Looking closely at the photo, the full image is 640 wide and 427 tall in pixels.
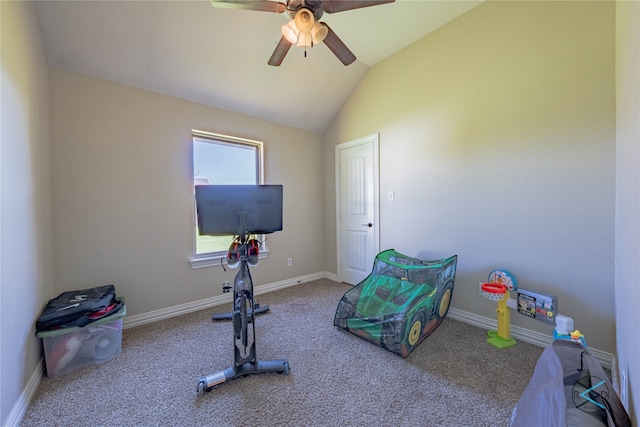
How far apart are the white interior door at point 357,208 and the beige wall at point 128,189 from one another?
5.02ft

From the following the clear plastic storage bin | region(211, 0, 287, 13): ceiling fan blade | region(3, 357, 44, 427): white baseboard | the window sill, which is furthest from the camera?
the window sill

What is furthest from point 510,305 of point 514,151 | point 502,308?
point 514,151

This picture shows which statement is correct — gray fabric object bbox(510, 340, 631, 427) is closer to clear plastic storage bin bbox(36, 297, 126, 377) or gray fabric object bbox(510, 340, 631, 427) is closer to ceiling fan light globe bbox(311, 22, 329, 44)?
ceiling fan light globe bbox(311, 22, 329, 44)

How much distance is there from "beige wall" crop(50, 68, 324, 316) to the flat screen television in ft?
4.33

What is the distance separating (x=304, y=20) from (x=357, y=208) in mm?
2351

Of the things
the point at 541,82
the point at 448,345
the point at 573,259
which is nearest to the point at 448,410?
the point at 448,345

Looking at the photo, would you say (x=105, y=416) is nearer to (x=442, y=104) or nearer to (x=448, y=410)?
(x=448, y=410)

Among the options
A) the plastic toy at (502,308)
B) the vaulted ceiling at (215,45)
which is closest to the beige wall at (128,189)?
the vaulted ceiling at (215,45)

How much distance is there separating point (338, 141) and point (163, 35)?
92.8 inches

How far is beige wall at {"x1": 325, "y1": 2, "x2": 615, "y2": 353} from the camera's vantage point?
69.1 inches

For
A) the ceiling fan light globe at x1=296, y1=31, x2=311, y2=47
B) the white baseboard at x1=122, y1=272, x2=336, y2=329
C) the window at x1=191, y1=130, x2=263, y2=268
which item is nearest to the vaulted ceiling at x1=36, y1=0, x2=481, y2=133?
the window at x1=191, y1=130, x2=263, y2=268

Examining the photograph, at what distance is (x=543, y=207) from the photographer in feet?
6.50

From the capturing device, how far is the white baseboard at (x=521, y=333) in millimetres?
1742

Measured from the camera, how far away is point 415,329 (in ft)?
6.35
